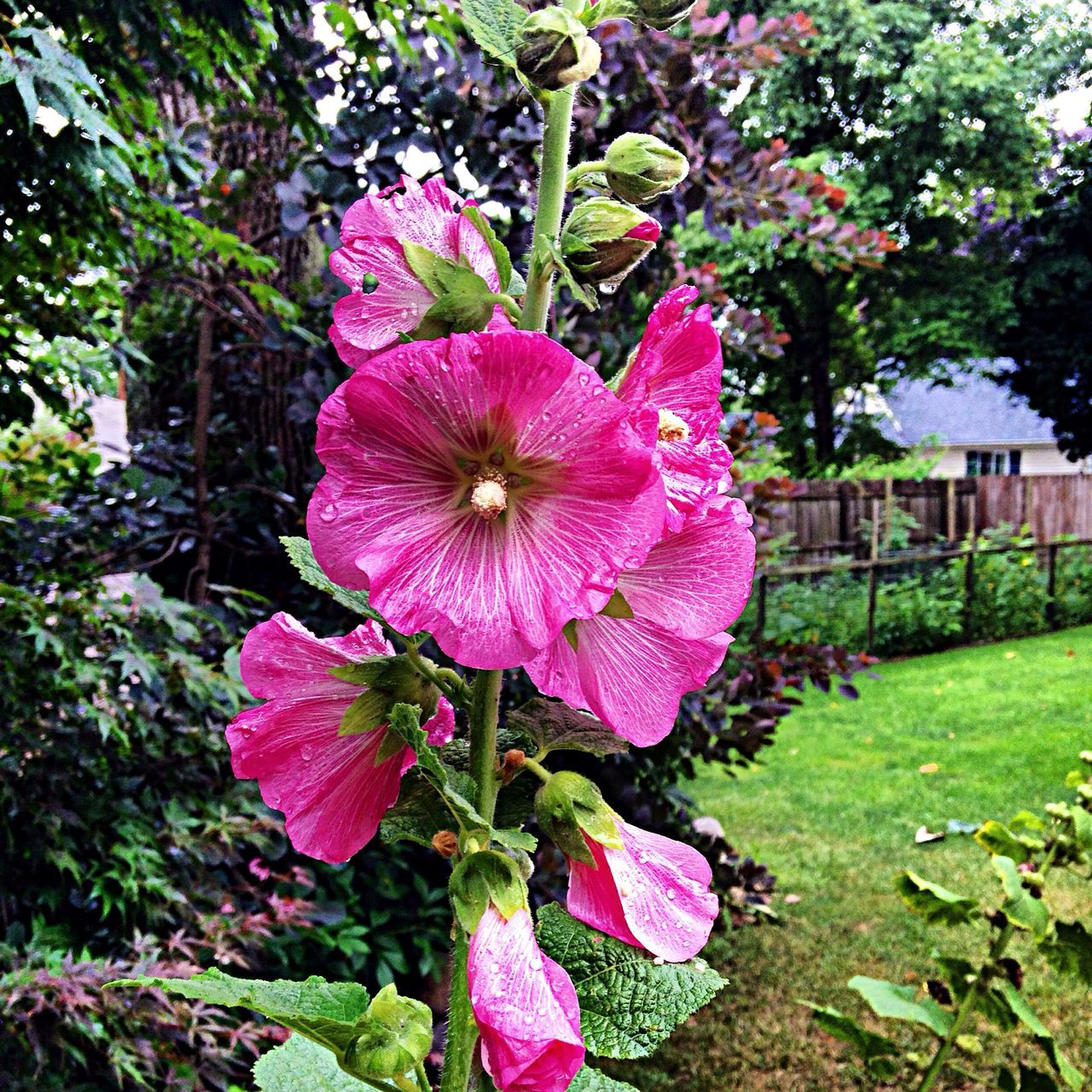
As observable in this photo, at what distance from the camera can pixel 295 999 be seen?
542mm

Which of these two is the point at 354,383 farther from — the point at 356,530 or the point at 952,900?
the point at 952,900

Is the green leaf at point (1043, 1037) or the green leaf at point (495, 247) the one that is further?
the green leaf at point (1043, 1037)

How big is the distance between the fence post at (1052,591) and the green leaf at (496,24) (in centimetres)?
831

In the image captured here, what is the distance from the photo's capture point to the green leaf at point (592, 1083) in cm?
56

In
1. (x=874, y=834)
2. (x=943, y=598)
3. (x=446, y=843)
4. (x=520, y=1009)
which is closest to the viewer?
(x=520, y=1009)

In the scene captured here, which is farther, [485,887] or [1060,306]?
[1060,306]

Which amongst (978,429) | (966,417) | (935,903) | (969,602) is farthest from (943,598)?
(966,417)

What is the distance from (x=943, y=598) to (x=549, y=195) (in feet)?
28.2

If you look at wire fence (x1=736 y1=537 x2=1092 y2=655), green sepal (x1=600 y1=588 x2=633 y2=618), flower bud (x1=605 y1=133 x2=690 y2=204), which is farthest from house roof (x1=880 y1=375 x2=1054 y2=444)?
green sepal (x1=600 y1=588 x2=633 y2=618)

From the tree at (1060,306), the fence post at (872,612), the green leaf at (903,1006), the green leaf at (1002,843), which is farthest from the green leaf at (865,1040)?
the tree at (1060,306)

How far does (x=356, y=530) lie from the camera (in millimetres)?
465

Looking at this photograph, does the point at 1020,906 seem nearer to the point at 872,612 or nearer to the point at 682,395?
the point at 682,395

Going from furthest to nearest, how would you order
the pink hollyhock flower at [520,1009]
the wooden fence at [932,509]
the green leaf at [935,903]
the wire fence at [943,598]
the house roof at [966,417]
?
the house roof at [966,417] < the wooden fence at [932,509] < the wire fence at [943,598] < the green leaf at [935,903] < the pink hollyhock flower at [520,1009]

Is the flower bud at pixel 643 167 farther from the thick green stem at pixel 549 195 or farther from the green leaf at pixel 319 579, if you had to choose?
the green leaf at pixel 319 579
